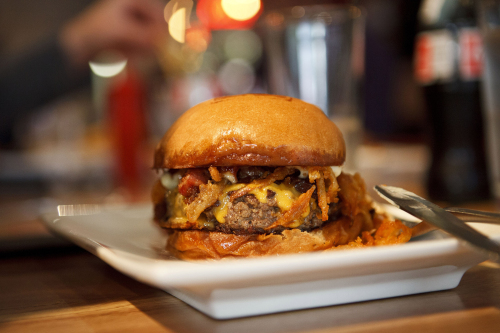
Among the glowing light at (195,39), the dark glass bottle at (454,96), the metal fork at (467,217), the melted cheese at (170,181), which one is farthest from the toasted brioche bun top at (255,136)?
the glowing light at (195,39)

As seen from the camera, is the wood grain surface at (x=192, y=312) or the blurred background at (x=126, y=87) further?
the blurred background at (x=126, y=87)

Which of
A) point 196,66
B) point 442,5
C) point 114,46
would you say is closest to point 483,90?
point 442,5

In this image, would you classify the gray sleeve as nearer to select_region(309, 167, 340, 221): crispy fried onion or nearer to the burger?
the burger

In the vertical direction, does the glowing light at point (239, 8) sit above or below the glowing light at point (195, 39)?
above

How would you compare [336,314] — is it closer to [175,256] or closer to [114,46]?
[175,256]

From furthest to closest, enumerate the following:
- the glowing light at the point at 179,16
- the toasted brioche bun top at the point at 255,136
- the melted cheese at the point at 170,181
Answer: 1. the glowing light at the point at 179,16
2. the melted cheese at the point at 170,181
3. the toasted brioche bun top at the point at 255,136

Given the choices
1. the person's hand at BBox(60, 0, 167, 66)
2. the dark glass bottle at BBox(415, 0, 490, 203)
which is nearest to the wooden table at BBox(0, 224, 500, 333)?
the dark glass bottle at BBox(415, 0, 490, 203)

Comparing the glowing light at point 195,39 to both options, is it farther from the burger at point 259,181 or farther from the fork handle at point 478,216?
the fork handle at point 478,216
